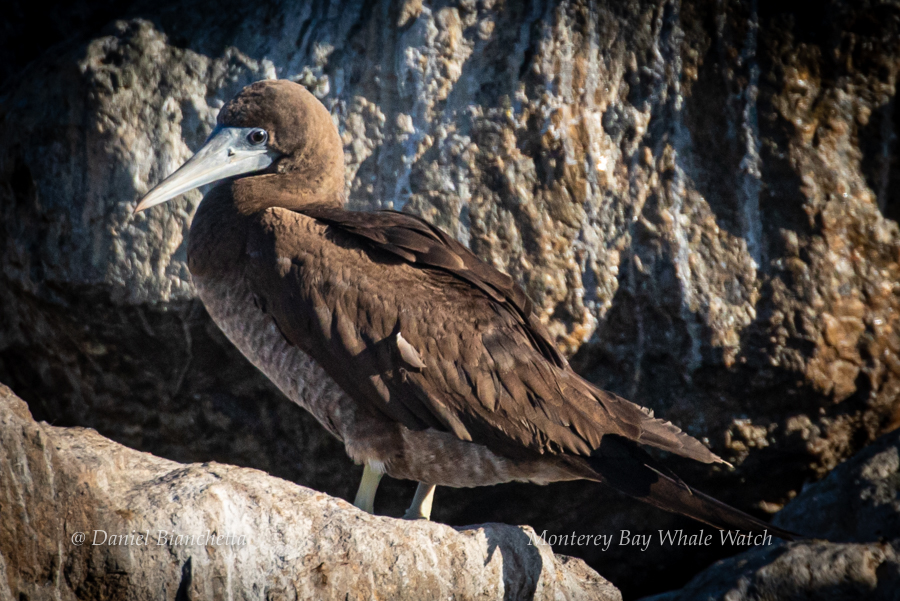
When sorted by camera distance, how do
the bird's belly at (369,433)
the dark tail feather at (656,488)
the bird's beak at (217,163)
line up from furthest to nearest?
the bird's beak at (217,163) < the bird's belly at (369,433) < the dark tail feather at (656,488)

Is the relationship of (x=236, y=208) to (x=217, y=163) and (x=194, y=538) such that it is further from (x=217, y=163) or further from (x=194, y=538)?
(x=194, y=538)

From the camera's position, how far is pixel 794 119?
4.29 meters

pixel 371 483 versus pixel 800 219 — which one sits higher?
pixel 800 219

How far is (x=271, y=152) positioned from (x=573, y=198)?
5.36ft

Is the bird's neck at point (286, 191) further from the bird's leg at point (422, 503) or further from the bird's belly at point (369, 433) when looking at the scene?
the bird's leg at point (422, 503)

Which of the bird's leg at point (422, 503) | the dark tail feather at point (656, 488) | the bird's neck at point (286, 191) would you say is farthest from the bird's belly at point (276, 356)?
the dark tail feather at point (656, 488)

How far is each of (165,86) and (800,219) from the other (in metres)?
3.62

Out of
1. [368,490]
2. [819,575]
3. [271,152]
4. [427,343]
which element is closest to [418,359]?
[427,343]

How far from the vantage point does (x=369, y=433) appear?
3396mm

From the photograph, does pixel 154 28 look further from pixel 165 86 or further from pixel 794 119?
pixel 794 119

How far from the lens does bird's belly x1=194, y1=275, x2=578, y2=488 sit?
11.1ft

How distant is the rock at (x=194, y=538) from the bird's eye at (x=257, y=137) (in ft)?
5.81

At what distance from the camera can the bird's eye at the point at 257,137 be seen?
3.96 meters

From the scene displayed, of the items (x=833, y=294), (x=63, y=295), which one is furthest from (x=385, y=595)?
(x=833, y=294)
